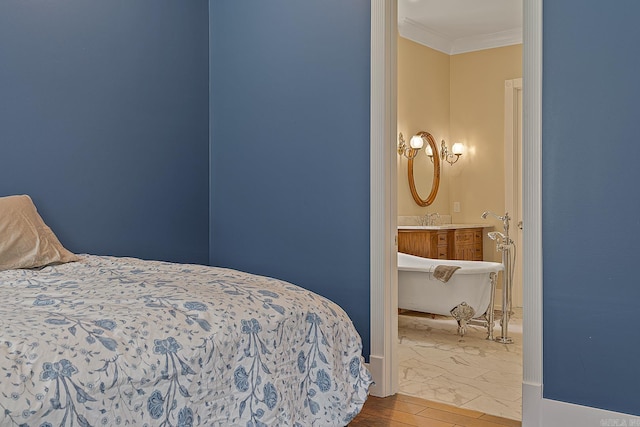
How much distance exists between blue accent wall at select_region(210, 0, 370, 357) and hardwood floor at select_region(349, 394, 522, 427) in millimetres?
334

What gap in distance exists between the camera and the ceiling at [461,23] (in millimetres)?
5484

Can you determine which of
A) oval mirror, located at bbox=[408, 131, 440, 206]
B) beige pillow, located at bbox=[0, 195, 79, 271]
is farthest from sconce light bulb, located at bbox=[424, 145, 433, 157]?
beige pillow, located at bbox=[0, 195, 79, 271]

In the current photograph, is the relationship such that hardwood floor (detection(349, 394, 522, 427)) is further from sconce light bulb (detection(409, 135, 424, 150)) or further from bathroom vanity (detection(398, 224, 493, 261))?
sconce light bulb (detection(409, 135, 424, 150))

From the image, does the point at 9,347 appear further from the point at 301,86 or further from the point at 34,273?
the point at 301,86

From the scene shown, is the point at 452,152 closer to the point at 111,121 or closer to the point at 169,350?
the point at 111,121

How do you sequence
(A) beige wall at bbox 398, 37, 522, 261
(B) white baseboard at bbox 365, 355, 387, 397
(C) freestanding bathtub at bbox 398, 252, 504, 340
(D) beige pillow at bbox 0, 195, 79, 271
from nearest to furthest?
1. (D) beige pillow at bbox 0, 195, 79, 271
2. (B) white baseboard at bbox 365, 355, 387, 397
3. (C) freestanding bathtub at bbox 398, 252, 504, 340
4. (A) beige wall at bbox 398, 37, 522, 261

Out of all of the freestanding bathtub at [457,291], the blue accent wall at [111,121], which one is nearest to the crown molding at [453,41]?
the freestanding bathtub at [457,291]

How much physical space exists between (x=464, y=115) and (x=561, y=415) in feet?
14.6

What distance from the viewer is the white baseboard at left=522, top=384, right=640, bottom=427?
251 cm

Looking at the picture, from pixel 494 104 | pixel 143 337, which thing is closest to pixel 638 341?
pixel 143 337

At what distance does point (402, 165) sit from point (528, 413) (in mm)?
3646

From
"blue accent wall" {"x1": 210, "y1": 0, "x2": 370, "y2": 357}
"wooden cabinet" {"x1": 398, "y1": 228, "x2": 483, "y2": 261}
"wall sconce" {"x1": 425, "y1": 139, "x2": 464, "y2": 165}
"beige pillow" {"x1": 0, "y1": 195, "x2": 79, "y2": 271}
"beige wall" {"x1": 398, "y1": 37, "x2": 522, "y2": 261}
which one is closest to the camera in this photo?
"beige pillow" {"x1": 0, "y1": 195, "x2": 79, "y2": 271}

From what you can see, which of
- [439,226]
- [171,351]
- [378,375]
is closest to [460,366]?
[378,375]

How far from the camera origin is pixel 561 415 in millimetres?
2645
